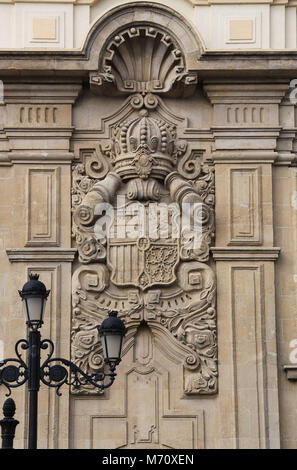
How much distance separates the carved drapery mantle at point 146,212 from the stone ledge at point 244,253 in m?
0.19

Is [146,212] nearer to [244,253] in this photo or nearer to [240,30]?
[244,253]

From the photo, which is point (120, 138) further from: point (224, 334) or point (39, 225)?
point (224, 334)

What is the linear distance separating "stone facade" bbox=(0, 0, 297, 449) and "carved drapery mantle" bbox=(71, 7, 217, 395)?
0.02 metres

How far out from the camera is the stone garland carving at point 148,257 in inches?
845

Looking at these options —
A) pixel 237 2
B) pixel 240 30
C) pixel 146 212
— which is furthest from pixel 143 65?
pixel 146 212

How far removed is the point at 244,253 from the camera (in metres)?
21.7

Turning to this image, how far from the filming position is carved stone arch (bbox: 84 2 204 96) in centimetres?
2206

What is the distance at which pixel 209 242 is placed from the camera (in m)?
21.8

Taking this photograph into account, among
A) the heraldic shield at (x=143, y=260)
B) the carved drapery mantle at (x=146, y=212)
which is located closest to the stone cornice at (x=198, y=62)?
the carved drapery mantle at (x=146, y=212)

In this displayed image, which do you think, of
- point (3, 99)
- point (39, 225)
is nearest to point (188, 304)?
point (39, 225)

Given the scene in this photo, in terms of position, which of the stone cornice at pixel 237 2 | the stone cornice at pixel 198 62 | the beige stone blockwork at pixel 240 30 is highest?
the stone cornice at pixel 237 2

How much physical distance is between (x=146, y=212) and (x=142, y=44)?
2.41 m

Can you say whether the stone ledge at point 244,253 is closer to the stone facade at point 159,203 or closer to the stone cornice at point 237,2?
the stone facade at point 159,203

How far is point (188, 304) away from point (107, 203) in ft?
5.90
